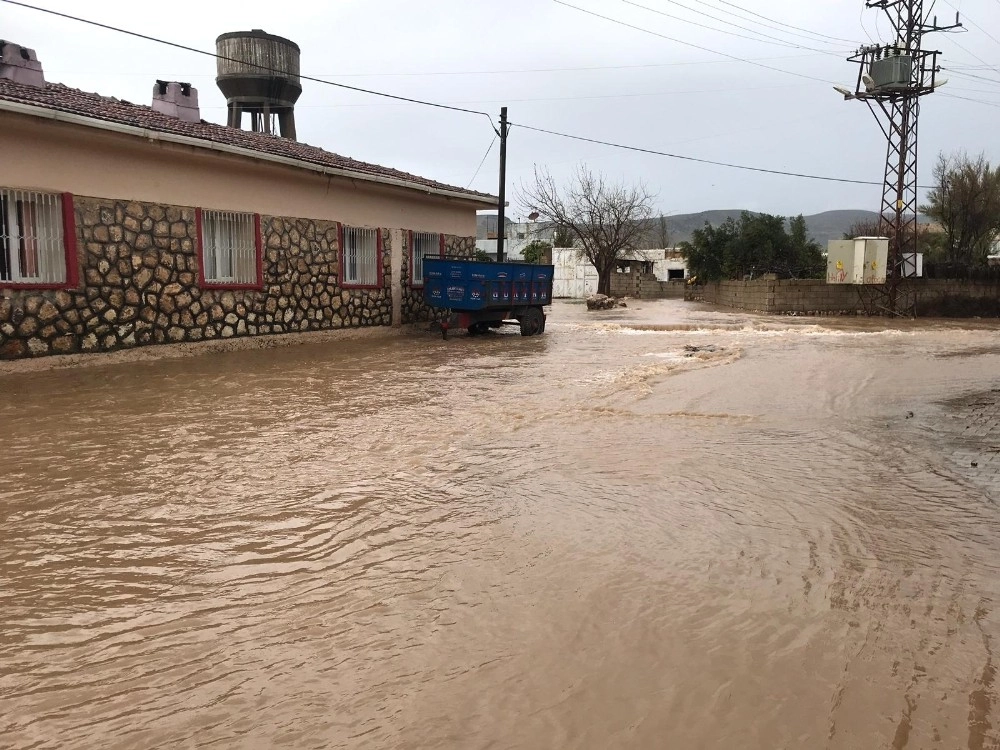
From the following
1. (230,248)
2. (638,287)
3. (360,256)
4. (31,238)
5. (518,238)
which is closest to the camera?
(31,238)

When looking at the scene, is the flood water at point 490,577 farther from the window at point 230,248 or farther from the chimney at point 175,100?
the chimney at point 175,100

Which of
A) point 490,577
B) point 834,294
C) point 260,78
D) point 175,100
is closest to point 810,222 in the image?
point 834,294

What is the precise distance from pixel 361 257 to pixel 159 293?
5.73 metres

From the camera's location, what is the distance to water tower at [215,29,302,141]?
23.0m

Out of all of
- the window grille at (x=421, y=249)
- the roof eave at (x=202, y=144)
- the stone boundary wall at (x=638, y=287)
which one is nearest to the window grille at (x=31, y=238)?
the roof eave at (x=202, y=144)

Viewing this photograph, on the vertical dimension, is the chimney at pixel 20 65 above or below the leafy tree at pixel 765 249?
above

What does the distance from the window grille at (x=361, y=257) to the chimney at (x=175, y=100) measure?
3.85 meters

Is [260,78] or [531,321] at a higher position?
[260,78]

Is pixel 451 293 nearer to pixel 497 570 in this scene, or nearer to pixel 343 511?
pixel 343 511

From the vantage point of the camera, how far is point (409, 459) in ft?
21.4

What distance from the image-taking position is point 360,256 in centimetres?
1739

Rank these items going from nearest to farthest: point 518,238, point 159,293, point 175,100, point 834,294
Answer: point 159,293 → point 175,100 → point 834,294 → point 518,238

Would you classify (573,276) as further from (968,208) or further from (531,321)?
(531,321)

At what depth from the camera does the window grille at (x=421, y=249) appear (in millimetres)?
19141
